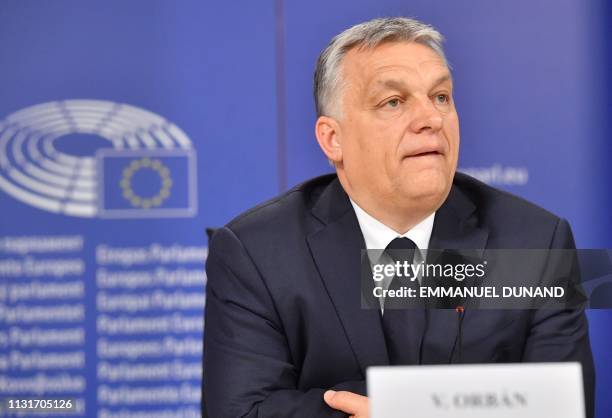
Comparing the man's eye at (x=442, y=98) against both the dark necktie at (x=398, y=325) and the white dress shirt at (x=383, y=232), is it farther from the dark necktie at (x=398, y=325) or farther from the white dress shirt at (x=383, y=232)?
the dark necktie at (x=398, y=325)

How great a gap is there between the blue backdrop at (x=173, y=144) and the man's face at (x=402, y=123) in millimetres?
989

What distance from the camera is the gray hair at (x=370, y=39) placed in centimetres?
194

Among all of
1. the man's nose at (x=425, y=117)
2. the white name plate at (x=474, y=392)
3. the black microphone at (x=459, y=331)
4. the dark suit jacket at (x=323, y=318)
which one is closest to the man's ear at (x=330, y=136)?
the dark suit jacket at (x=323, y=318)

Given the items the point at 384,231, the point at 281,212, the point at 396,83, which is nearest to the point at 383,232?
the point at 384,231

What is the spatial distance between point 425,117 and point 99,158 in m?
1.49

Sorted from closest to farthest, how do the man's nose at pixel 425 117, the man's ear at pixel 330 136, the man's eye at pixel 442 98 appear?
the man's nose at pixel 425 117
the man's eye at pixel 442 98
the man's ear at pixel 330 136

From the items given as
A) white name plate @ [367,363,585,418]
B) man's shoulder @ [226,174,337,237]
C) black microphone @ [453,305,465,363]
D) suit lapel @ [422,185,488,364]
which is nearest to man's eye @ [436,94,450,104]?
suit lapel @ [422,185,488,364]

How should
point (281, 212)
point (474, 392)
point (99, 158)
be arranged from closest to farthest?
point (474, 392) → point (281, 212) → point (99, 158)

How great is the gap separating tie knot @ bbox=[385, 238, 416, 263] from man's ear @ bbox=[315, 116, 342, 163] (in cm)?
28

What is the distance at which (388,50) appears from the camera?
1.92 m

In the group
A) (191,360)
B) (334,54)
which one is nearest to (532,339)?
(334,54)

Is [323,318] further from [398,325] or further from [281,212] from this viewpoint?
[281,212]

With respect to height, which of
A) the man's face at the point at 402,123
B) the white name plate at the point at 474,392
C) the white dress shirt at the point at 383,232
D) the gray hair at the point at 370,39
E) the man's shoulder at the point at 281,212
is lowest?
the white name plate at the point at 474,392

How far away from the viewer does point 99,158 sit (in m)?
2.93
